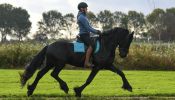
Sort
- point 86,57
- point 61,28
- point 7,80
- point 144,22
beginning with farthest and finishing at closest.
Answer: point 144,22 → point 61,28 → point 7,80 → point 86,57

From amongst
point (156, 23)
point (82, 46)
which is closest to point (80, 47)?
point (82, 46)

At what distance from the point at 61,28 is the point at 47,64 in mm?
87182

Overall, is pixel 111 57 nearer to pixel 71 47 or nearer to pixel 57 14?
pixel 71 47

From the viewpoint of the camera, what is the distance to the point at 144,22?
361 ft

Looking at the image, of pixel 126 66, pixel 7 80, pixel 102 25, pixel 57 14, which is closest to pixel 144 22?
pixel 102 25

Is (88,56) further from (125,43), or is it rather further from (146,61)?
(146,61)

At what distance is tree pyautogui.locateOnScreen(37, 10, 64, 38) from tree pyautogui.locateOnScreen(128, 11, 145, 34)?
1574 cm

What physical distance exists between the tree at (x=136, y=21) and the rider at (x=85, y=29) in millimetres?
91970

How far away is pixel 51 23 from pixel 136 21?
1940 cm

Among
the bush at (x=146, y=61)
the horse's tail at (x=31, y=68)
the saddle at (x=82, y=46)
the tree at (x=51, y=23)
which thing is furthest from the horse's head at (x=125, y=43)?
the tree at (x=51, y=23)

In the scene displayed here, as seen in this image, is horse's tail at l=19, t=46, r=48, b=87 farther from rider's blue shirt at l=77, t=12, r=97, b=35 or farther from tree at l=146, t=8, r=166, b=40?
tree at l=146, t=8, r=166, b=40

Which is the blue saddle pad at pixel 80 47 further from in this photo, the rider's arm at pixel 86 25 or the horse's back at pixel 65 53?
the rider's arm at pixel 86 25

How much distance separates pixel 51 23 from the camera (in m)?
109

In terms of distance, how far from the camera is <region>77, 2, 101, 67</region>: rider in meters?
14.2
